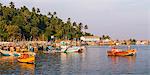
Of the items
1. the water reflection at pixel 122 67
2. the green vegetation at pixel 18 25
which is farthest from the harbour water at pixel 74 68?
the green vegetation at pixel 18 25

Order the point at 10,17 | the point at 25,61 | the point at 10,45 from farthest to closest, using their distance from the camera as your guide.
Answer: the point at 10,17 → the point at 10,45 → the point at 25,61

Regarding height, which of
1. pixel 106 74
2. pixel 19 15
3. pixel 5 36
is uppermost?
pixel 19 15

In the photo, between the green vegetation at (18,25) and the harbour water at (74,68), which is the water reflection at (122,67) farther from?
the green vegetation at (18,25)

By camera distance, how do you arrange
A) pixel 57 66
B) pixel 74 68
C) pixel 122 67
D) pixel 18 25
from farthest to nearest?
pixel 18 25, pixel 57 66, pixel 122 67, pixel 74 68

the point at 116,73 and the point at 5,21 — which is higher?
the point at 5,21

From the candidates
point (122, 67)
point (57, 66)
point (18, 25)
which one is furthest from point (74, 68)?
point (18, 25)

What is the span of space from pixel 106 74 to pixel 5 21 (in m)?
114

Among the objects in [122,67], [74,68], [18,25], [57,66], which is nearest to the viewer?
[74,68]

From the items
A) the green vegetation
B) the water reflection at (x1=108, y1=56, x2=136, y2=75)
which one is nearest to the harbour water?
the water reflection at (x1=108, y1=56, x2=136, y2=75)

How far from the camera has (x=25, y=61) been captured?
260ft

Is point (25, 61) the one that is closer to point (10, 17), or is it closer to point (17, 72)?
point (17, 72)

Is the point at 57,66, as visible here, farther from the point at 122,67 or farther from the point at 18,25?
the point at 18,25

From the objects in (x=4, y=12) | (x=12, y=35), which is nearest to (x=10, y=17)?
(x=4, y=12)

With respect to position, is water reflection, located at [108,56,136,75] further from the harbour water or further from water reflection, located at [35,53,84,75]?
water reflection, located at [35,53,84,75]
